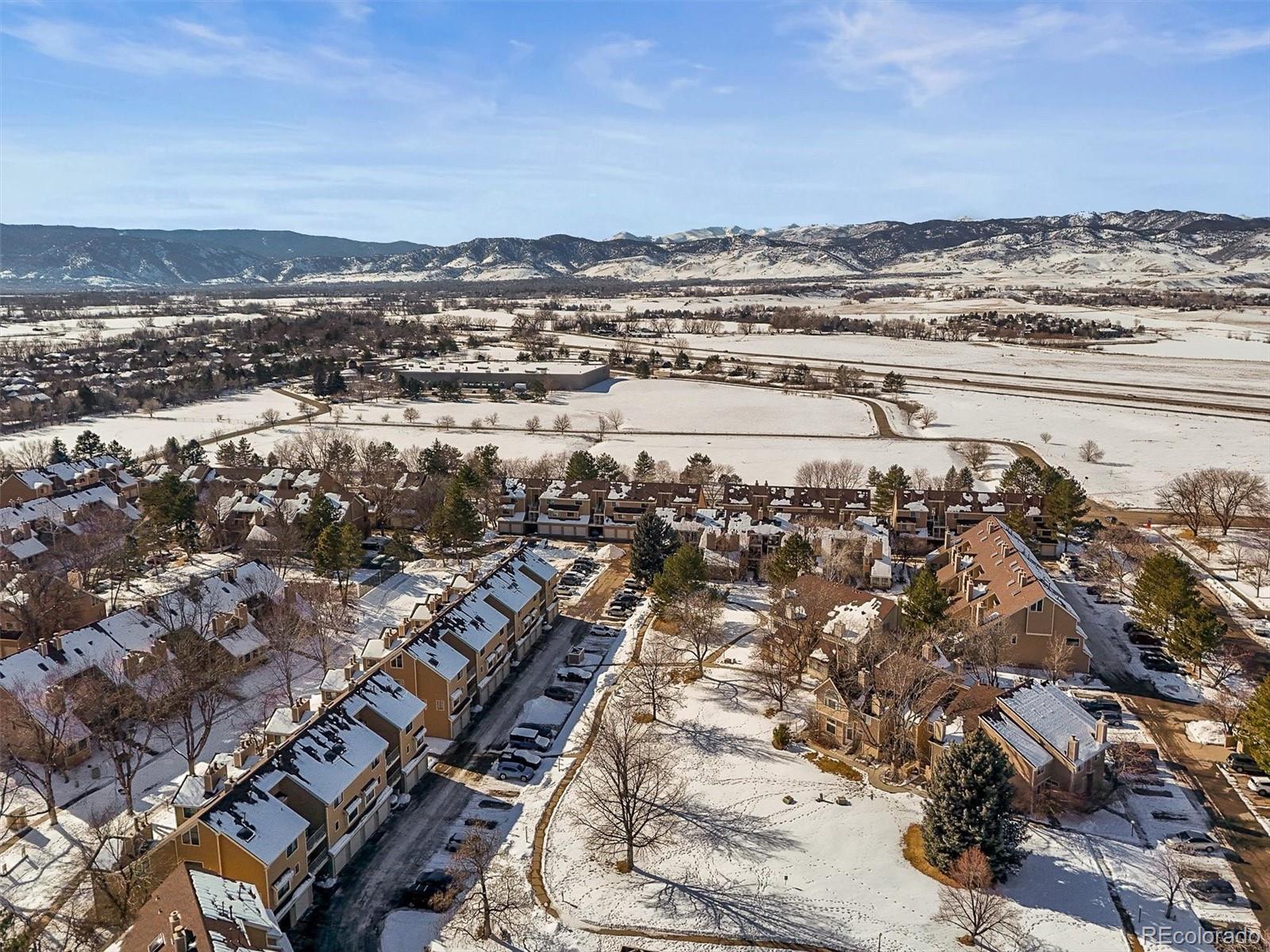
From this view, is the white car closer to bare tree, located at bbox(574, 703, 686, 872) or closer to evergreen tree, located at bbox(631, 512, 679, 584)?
bare tree, located at bbox(574, 703, 686, 872)

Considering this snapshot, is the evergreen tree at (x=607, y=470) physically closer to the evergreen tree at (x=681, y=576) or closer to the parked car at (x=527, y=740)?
the evergreen tree at (x=681, y=576)

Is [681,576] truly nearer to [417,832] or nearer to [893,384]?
[417,832]

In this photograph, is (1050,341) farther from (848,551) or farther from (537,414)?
(848,551)

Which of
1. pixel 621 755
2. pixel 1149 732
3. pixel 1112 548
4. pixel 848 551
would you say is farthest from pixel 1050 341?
pixel 621 755

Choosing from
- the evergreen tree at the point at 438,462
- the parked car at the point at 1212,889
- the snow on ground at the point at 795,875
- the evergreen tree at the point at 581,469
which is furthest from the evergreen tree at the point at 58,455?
the parked car at the point at 1212,889

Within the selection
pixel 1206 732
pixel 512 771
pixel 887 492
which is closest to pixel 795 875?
pixel 512 771

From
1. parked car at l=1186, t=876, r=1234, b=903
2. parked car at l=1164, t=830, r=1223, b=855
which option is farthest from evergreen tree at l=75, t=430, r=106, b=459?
parked car at l=1186, t=876, r=1234, b=903
